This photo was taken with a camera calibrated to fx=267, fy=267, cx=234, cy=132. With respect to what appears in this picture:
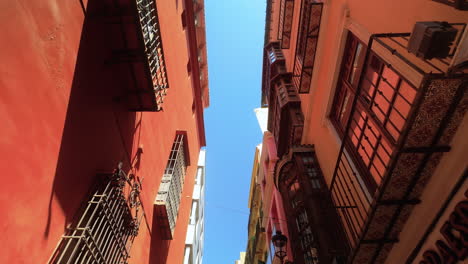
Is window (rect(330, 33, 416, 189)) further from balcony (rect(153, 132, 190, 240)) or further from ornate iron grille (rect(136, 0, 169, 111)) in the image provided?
balcony (rect(153, 132, 190, 240))

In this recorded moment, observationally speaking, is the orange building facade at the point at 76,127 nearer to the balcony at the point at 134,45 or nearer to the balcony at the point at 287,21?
the balcony at the point at 134,45

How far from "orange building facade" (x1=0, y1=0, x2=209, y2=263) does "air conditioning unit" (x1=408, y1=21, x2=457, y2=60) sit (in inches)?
184

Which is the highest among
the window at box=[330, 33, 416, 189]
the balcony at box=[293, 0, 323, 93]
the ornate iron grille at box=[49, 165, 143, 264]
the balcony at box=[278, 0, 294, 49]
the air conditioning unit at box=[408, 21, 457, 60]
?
the balcony at box=[278, 0, 294, 49]

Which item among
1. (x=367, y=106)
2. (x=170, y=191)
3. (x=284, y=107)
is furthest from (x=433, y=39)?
(x=170, y=191)

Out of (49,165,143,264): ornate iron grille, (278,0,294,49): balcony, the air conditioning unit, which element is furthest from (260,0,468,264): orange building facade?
(49,165,143,264): ornate iron grille

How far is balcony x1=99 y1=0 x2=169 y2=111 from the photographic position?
541 cm

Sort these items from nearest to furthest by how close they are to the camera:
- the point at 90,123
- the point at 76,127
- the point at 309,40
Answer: the point at 76,127 < the point at 90,123 < the point at 309,40

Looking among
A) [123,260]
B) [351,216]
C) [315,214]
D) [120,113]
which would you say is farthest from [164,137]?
[351,216]

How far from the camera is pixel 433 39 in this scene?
316 cm

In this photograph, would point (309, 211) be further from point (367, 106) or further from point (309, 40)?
point (309, 40)

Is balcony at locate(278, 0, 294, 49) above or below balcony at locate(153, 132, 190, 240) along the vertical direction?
above

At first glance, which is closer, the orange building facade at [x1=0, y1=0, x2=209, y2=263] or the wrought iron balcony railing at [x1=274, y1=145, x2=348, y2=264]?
the orange building facade at [x1=0, y1=0, x2=209, y2=263]

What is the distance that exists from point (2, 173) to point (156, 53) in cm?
420

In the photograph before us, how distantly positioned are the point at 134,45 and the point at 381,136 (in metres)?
5.50
